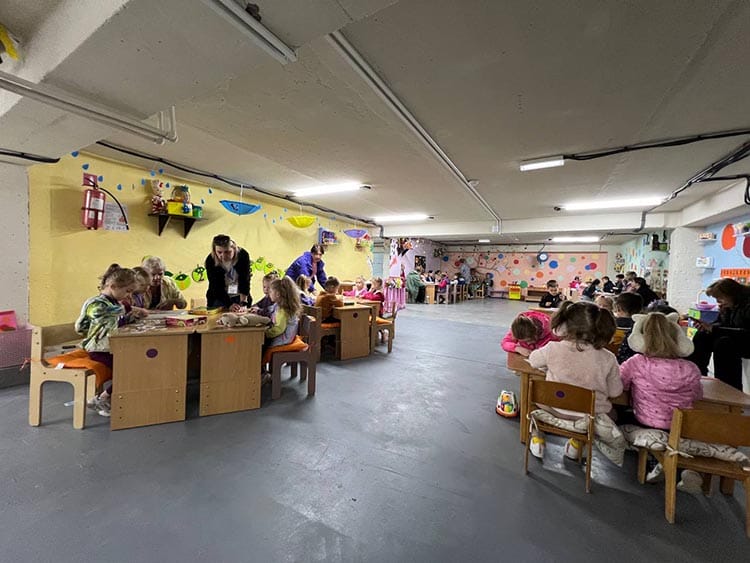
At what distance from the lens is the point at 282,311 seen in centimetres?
302

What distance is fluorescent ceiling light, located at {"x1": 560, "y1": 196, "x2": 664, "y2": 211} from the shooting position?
5051mm

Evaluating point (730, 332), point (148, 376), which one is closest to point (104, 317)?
point (148, 376)

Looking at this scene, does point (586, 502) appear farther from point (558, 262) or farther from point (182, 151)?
point (558, 262)

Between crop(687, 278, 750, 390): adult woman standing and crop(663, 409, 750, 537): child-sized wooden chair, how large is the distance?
182 centimetres

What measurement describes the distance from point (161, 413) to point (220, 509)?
122 centimetres

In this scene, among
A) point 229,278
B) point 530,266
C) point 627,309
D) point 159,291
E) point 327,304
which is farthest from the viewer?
point 530,266

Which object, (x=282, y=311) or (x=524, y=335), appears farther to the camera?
(x=282, y=311)

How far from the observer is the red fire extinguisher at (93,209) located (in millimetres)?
3375

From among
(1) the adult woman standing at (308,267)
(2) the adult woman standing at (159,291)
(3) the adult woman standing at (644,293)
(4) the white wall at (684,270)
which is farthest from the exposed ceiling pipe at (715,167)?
(2) the adult woman standing at (159,291)

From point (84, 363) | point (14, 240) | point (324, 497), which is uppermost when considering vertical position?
point (14, 240)

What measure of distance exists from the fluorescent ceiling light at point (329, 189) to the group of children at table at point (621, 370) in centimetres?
353

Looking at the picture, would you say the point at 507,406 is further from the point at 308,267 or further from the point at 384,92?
the point at 308,267

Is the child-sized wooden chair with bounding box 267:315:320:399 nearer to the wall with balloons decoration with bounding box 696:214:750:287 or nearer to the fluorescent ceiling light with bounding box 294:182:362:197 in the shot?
the fluorescent ceiling light with bounding box 294:182:362:197

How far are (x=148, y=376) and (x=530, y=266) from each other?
14.1 m
